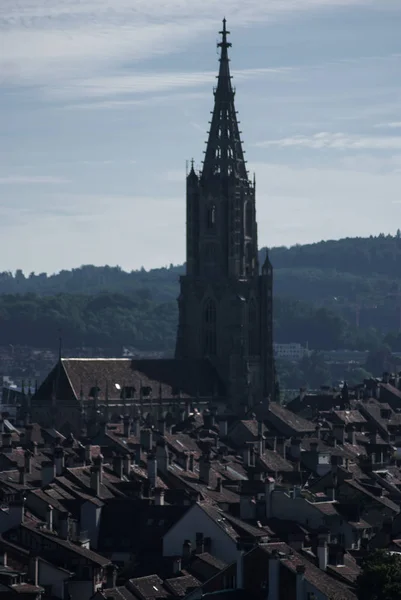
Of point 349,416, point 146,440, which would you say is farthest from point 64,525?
point 349,416

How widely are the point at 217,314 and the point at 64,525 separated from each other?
3329 inches

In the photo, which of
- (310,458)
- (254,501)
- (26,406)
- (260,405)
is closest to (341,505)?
(254,501)

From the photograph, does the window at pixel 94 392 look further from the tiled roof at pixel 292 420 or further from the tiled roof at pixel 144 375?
the tiled roof at pixel 292 420

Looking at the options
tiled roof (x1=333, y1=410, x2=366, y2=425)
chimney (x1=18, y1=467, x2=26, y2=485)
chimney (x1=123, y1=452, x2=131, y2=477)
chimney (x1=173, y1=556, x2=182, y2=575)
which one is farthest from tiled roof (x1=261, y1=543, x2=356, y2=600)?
tiled roof (x1=333, y1=410, x2=366, y2=425)

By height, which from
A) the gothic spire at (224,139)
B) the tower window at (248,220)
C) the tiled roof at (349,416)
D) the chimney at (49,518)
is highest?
the gothic spire at (224,139)

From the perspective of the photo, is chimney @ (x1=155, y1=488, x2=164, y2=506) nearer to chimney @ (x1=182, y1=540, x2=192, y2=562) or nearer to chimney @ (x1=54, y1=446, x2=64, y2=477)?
chimney @ (x1=54, y1=446, x2=64, y2=477)

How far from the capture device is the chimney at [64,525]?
238ft

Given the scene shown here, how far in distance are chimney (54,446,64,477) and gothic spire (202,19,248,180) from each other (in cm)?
6880

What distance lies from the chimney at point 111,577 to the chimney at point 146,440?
1349 inches

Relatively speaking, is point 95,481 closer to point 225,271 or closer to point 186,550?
point 186,550

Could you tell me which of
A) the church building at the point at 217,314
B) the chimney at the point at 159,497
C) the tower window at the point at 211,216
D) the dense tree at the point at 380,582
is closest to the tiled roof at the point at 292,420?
the church building at the point at 217,314

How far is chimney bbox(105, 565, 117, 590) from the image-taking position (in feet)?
214

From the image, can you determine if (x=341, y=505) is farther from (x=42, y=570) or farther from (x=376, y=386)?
(x=376, y=386)

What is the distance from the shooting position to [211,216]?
526 ft
